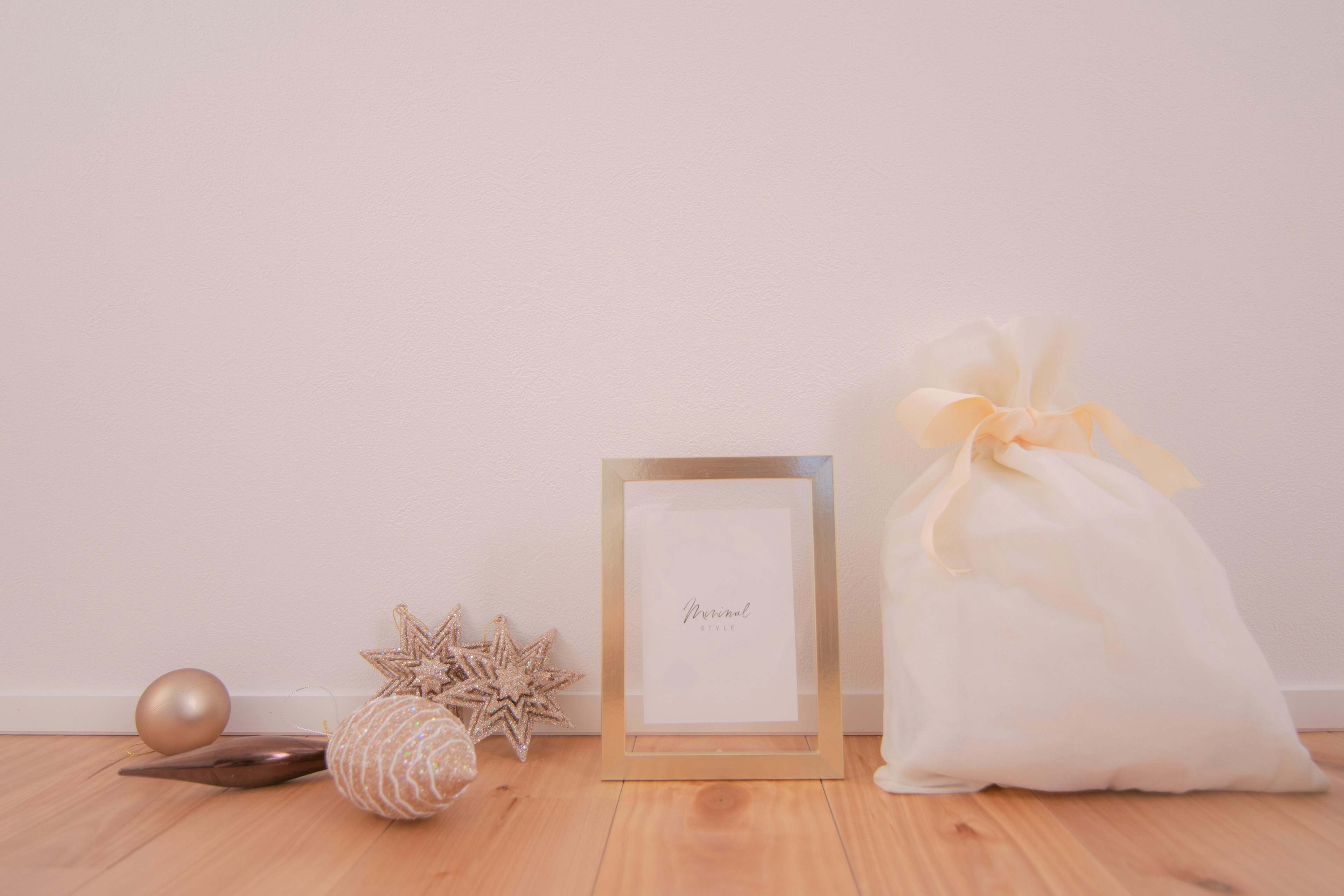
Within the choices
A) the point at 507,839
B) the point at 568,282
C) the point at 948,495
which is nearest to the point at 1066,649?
the point at 948,495

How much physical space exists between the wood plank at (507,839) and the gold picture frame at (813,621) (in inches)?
1.9

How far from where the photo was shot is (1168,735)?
63 centimetres

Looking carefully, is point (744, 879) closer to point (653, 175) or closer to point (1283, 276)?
point (653, 175)

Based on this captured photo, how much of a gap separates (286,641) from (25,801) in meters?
0.26

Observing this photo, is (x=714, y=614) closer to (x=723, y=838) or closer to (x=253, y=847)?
(x=723, y=838)

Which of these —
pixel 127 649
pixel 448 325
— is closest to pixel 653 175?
pixel 448 325

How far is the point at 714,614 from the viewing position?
74 cm

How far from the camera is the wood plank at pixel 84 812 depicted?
585 millimetres

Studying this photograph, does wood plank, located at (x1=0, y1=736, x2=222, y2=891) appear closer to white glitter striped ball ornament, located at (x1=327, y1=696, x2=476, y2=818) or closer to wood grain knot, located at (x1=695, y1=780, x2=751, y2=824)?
white glitter striped ball ornament, located at (x1=327, y1=696, x2=476, y2=818)


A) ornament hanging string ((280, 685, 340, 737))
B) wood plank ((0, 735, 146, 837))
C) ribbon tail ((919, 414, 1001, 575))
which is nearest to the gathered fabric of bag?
ribbon tail ((919, 414, 1001, 575))

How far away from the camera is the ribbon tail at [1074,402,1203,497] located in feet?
2.40

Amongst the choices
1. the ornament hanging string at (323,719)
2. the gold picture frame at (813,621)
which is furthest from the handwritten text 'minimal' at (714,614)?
the ornament hanging string at (323,719)

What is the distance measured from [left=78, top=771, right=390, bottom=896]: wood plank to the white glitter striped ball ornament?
4 cm

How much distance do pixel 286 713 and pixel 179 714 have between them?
0.11 m
